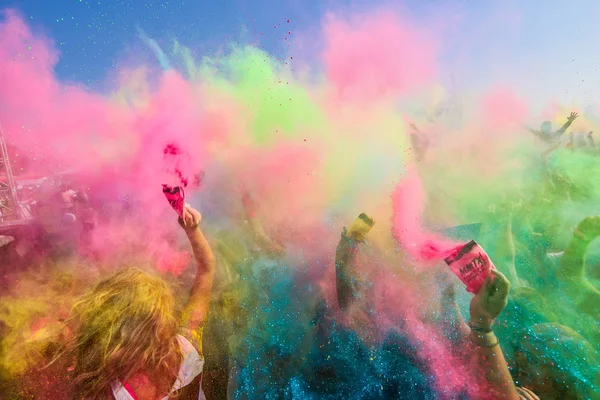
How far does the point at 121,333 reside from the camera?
141 cm

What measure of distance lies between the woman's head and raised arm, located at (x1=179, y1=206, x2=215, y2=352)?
1.05ft

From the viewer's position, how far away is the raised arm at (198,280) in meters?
1.92

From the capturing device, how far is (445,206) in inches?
161

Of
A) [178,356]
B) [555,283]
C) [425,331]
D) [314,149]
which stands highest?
[314,149]

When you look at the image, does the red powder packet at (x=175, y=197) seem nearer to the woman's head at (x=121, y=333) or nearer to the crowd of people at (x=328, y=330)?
the crowd of people at (x=328, y=330)

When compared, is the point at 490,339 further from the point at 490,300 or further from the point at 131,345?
the point at 131,345

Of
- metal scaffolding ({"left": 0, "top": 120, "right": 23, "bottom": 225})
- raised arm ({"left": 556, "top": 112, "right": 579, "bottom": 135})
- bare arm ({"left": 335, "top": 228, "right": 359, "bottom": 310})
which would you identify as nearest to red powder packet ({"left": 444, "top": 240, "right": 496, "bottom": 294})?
bare arm ({"left": 335, "top": 228, "right": 359, "bottom": 310})

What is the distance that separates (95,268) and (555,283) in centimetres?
539

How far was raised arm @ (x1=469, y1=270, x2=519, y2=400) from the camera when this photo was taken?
1.60 meters

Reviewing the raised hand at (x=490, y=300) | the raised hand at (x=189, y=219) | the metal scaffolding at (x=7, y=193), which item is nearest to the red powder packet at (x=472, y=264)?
the raised hand at (x=490, y=300)

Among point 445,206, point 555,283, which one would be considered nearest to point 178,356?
point 555,283

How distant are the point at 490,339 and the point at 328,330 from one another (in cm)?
106

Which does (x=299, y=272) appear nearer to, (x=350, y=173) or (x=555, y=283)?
(x=350, y=173)

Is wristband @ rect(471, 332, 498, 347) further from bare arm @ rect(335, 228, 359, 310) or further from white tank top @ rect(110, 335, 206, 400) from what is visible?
white tank top @ rect(110, 335, 206, 400)
